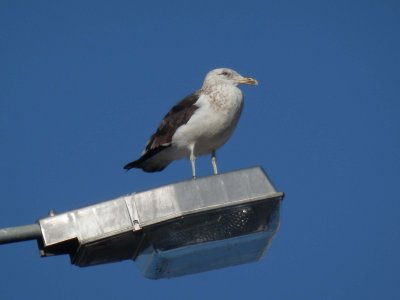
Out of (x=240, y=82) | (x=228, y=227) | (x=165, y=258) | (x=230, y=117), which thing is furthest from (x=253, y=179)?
(x=240, y=82)

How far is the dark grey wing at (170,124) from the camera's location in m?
7.51

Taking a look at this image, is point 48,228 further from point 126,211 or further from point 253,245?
point 253,245

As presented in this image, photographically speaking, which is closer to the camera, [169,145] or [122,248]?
[122,248]

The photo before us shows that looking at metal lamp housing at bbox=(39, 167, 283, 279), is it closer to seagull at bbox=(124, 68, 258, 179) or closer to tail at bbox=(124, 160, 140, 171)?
seagull at bbox=(124, 68, 258, 179)

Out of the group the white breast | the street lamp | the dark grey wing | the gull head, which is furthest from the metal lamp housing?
the gull head

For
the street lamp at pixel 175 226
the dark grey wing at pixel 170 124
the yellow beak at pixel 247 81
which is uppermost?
the yellow beak at pixel 247 81

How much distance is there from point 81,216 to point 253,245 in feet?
2.67

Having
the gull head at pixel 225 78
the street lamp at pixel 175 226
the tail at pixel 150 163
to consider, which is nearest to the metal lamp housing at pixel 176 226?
the street lamp at pixel 175 226

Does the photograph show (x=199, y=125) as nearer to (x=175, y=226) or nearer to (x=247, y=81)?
(x=247, y=81)

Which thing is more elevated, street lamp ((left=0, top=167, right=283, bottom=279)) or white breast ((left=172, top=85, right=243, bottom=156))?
white breast ((left=172, top=85, right=243, bottom=156))

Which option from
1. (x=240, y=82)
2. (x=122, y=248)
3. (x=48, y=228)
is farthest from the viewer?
(x=240, y=82)

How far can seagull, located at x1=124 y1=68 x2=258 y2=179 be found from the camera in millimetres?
7363

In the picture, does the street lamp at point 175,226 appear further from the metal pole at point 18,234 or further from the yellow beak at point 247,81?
the yellow beak at point 247,81

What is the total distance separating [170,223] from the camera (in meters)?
3.50
